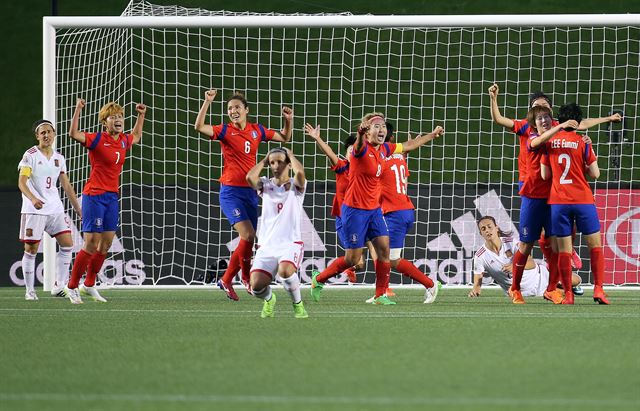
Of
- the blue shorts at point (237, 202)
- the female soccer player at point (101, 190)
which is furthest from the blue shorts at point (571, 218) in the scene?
the female soccer player at point (101, 190)

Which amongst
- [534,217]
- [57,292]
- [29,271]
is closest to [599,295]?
[534,217]

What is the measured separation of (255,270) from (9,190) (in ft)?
24.2

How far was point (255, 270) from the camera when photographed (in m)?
8.41

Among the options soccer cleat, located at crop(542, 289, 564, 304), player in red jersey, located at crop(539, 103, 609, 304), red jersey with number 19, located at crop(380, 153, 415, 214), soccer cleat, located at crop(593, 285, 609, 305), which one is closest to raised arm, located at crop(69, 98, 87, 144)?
red jersey with number 19, located at crop(380, 153, 415, 214)

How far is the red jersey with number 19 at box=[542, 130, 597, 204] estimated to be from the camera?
974 centimetres

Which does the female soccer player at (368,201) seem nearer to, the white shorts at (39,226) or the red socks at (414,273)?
the red socks at (414,273)

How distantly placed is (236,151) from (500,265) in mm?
2867

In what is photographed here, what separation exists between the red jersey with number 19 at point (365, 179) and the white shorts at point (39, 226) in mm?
2975

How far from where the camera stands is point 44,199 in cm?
1106

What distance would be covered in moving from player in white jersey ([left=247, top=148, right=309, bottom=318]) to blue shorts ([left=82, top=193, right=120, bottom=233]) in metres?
2.45

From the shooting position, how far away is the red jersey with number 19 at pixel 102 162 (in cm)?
1057

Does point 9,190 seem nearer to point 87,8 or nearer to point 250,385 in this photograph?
point 87,8

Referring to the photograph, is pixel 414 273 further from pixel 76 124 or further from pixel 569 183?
pixel 76 124

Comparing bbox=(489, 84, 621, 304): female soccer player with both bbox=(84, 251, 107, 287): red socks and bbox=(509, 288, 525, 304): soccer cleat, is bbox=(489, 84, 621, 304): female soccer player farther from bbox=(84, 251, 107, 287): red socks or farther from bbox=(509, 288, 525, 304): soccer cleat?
bbox=(84, 251, 107, 287): red socks
